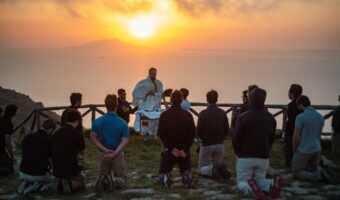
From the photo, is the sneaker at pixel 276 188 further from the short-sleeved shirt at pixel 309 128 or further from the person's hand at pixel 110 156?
the person's hand at pixel 110 156

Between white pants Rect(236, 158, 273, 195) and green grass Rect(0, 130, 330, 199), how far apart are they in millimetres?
255

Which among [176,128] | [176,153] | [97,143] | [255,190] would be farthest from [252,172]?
→ [97,143]

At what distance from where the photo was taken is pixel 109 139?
909cm

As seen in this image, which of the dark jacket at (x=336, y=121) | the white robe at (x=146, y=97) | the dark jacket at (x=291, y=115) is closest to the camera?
the dark jacket at (x=291, y=115)

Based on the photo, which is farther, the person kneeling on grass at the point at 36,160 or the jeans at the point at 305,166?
the jeans at the point at 305,166

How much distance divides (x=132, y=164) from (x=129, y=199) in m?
3.29

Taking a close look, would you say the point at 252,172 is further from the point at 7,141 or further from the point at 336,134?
the point at 7,141

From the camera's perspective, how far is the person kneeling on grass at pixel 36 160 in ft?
29.6

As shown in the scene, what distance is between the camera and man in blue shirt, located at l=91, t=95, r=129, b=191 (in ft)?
29.6

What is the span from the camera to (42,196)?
28.8 ft

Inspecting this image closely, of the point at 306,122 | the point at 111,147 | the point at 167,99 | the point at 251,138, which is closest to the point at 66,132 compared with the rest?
the point at 111,147

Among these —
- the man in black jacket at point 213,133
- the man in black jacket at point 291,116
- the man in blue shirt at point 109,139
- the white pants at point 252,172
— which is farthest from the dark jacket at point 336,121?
the man in blue shirt at point 109,139

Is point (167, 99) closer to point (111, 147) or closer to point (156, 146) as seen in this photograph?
point (156, 146)

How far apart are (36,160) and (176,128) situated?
2.48 meters
